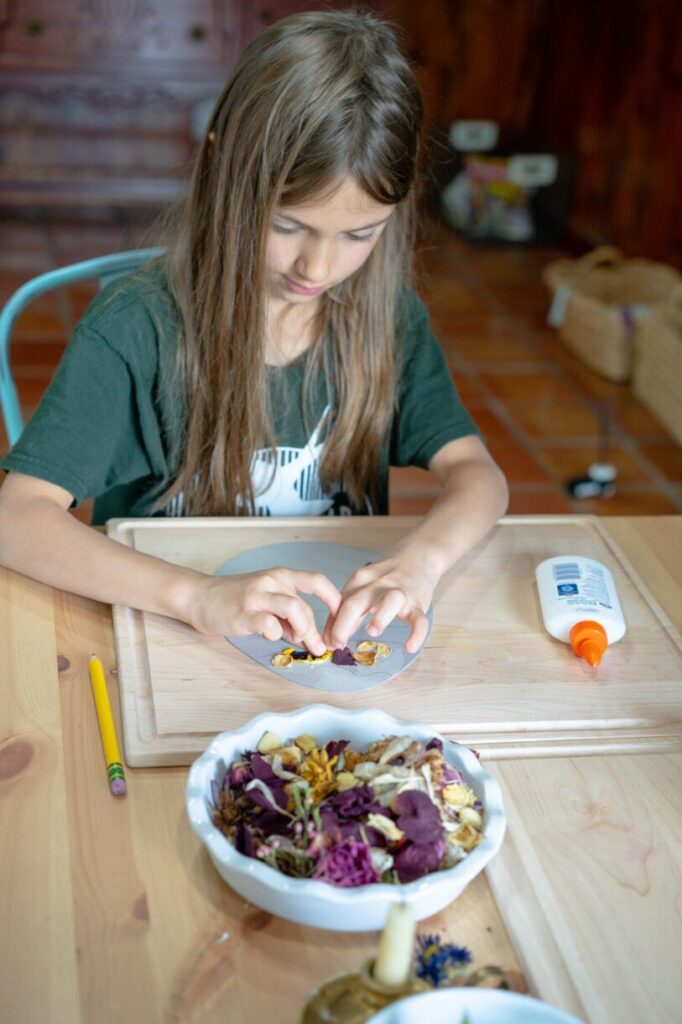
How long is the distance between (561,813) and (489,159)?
3744 millimetres

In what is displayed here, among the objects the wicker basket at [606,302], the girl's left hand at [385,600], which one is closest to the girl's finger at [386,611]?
the girl's left hand at [385,600]

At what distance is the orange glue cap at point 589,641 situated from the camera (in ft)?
3.07

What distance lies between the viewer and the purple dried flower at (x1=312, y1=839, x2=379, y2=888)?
66 centimetres

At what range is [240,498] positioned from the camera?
50.1 inches

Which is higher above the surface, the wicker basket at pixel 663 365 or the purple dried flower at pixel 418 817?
the purple dried flower at pixel 418 817

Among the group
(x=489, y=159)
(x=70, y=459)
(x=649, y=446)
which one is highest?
(x=70, y=459)

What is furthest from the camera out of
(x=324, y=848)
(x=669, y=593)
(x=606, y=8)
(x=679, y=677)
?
(x=606, y=8)

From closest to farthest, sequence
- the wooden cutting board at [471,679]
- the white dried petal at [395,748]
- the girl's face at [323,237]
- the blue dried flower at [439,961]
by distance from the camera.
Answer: the blue dried flower at [439,961] → the white dried petal at [395,748] → the wooden cutting board at [471,679] → the girl's face at [323,237]

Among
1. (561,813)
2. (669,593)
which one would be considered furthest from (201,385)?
(561,813)

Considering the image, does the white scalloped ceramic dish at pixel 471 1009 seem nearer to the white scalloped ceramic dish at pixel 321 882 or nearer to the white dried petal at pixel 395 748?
the white scalloped ceramic dish at pixel 321 882

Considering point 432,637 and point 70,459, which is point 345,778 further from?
point 70,459

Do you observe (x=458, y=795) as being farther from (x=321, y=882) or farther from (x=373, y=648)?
(x=373, y=648)

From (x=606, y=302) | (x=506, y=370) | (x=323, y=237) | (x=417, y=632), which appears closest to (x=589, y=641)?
(x=417, y=632)

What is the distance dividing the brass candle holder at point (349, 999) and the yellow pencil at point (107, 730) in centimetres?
24
